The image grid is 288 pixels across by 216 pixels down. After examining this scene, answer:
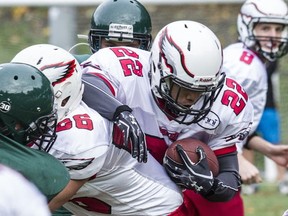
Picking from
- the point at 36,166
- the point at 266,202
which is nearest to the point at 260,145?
the point at 266,202

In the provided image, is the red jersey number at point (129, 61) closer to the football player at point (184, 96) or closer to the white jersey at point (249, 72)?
the football player at point (184, 96)

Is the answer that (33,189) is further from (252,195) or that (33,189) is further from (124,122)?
(252,195)

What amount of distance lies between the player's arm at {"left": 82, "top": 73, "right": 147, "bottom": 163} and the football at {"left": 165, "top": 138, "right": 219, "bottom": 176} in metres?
0.22

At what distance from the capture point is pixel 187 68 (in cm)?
396

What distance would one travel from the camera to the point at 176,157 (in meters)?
3.99

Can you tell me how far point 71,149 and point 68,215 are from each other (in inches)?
33.6

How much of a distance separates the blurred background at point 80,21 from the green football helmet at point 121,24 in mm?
2413

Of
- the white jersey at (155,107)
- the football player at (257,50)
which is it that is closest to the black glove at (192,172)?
the white jersey at (155,107)

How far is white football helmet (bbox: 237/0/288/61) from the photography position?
5540 mm

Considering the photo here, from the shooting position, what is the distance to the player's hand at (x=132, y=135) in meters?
3.75

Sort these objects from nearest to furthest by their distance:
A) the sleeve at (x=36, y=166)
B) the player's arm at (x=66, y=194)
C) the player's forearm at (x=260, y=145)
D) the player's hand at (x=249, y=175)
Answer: the sleeve at (x=36, y=166) < the player's arm at (x=66, y=194) < the player's hand at (x=249, y=175) < the player's forearm at (x=260, y=145)

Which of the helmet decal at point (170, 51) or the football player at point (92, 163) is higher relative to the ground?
the helmet decal at point (170, 51)

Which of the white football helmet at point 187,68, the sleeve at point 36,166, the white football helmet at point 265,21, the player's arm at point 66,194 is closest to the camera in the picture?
the sleeve at point 36,166

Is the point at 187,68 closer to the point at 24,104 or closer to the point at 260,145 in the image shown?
the point at 24,104
